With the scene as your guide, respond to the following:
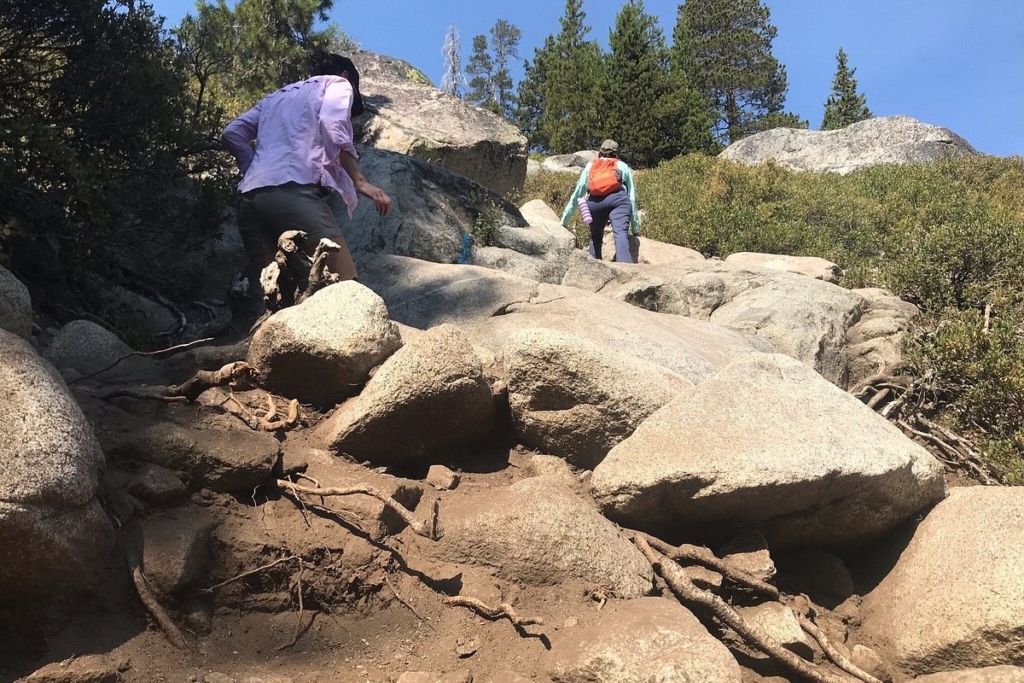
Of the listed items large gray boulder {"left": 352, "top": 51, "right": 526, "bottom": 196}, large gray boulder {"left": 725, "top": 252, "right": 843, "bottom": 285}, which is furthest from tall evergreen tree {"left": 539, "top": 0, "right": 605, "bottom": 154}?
large gray boulder {"left": 725, "top": 252, "right": 843, "bottom": 285}

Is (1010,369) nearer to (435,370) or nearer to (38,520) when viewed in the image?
(435,370)

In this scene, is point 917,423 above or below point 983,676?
above

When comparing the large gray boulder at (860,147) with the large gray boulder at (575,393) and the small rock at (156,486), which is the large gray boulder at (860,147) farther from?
the small rock at (156,486)

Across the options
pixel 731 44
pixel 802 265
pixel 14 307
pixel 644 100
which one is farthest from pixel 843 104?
pixel 14 307

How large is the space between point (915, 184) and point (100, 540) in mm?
15535

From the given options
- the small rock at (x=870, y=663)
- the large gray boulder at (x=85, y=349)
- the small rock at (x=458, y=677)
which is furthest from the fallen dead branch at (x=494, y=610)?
the large gray boulder at (x=85, y=349)

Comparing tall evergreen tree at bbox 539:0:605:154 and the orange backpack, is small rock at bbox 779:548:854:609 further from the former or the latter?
tall evergreen tree at bbox 539:0:605:154

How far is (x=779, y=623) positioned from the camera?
341cm

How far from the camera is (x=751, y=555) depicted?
3629mm

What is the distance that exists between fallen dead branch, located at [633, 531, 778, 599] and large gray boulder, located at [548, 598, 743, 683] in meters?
0.56

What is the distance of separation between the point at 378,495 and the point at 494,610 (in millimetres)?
623

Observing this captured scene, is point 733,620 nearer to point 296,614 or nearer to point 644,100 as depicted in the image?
point 296,614

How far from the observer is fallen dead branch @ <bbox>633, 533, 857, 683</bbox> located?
10.5 feet

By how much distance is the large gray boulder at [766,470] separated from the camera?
3.54 m
